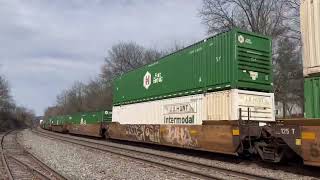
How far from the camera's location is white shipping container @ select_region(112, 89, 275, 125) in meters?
14.3

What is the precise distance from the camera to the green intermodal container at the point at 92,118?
3098cm

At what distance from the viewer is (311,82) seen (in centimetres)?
1009

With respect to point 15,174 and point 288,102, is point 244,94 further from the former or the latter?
point 288,102

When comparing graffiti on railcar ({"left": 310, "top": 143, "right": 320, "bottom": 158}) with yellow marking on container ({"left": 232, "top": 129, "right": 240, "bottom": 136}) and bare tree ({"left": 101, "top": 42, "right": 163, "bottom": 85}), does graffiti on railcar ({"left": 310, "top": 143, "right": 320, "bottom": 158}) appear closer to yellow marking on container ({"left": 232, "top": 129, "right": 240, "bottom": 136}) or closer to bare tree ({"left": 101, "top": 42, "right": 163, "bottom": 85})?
yellow marking on container ({"left": 232, "top": 129, "right": 240, "bottom": 136})

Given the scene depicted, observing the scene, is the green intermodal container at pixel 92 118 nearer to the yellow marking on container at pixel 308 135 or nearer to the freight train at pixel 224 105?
the freight train at pixel 224 105

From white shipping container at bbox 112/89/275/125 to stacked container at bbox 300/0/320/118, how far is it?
4040mm

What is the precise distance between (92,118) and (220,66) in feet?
69.5

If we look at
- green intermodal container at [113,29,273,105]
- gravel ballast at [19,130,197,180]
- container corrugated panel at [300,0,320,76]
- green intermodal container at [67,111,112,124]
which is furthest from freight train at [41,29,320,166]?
green intermodal container at [67,111,112,124]

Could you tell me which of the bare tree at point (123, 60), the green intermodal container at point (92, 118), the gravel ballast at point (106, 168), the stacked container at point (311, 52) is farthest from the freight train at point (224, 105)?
the bare tree at point (123, 60)

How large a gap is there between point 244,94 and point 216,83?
1.25 metres

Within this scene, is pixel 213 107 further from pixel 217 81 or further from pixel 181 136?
pixel 181 136

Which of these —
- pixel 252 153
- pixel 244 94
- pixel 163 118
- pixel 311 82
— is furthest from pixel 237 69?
pixel 163 118

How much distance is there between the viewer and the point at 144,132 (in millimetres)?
21016

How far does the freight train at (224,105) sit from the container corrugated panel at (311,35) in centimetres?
133
